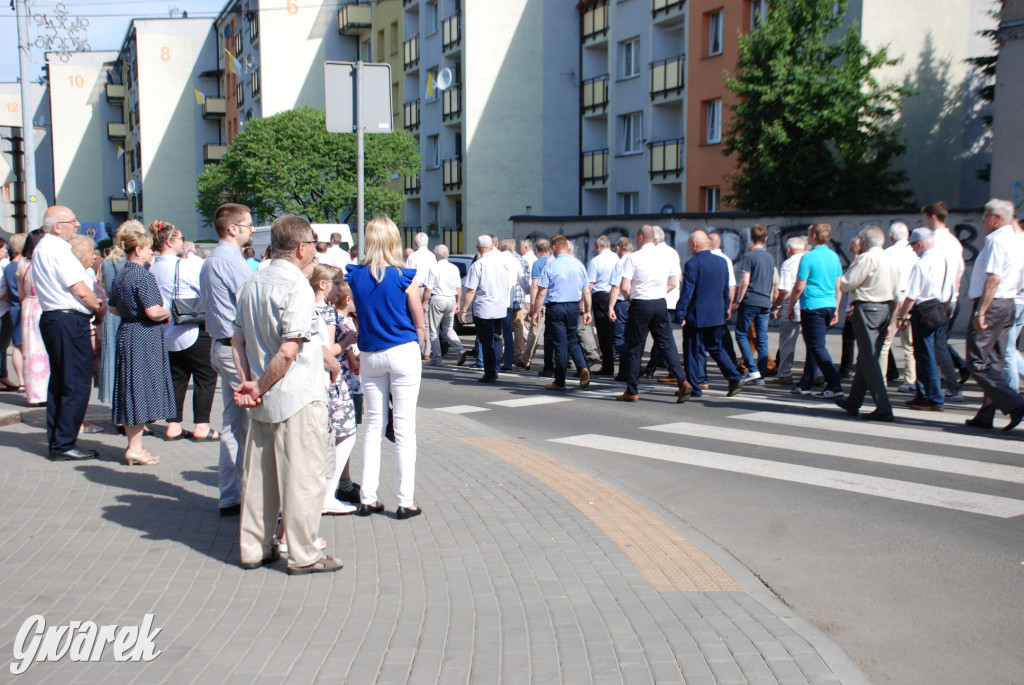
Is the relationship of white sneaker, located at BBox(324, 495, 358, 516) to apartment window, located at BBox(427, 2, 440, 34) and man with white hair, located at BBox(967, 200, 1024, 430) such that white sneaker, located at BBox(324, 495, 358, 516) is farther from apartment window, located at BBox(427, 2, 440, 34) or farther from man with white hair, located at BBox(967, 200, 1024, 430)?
apartment window, located at BBox(427, 2, 440, 34)

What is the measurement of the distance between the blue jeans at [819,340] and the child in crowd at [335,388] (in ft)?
22.0

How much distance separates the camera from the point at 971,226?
61.0ft

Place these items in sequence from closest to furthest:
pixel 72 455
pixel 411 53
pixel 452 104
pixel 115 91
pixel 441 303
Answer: pixel 72 455
pixel 441 303
pixel 452 104
pixel 411 53
pixel 115 91

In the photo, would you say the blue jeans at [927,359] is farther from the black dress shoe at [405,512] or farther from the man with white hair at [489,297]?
the black dress shoe at [405,512]

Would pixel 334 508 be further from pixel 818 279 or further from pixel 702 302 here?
pixel 818 279

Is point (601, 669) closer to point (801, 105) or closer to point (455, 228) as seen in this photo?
point (801, 105)

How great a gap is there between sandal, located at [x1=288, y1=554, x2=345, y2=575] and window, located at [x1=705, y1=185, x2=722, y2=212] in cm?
2703

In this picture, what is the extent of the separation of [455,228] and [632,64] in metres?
11.6

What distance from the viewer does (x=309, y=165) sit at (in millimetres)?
41688

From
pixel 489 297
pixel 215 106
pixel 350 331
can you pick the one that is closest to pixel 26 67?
pixel 489 297

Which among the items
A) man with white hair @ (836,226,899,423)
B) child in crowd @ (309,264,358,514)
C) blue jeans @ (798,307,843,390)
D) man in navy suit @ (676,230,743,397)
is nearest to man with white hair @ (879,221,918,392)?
man with white hair @ (836,226,899,423)

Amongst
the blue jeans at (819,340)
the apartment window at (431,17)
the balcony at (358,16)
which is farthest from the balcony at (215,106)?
the blue jeans at (819,340)

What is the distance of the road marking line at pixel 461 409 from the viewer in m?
10.8

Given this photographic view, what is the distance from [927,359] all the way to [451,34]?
34671 millimetres
